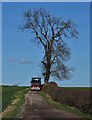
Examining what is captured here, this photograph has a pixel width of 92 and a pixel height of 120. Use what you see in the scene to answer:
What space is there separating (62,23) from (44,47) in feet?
17.9

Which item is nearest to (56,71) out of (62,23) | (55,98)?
(62,23)

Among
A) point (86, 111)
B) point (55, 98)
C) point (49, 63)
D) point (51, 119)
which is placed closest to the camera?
point (51, 119)

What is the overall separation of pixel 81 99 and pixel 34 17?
45.2 metres

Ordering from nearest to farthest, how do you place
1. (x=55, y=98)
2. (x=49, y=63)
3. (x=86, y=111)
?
(x=86, y=111), (x=55, y=98), (x=49, y=63)

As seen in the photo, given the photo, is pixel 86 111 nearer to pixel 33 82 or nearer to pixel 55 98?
Result: pixel 55 98

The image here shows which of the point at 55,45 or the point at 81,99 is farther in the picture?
the point at 55,45

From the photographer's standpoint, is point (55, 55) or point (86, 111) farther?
point (55, 55)

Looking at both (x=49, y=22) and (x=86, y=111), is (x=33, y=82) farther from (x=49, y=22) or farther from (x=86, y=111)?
(x=86, y=111)

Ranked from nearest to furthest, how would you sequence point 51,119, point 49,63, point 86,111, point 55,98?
point 51,119
point 86,111
point 55,98
point 49,63

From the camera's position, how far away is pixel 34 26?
71.6 meters

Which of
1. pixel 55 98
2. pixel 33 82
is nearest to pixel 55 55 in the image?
pixel 33 82

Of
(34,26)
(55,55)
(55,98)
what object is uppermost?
(34,26)

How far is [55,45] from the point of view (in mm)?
70812

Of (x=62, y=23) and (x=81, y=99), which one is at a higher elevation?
(x=62, y=23)
